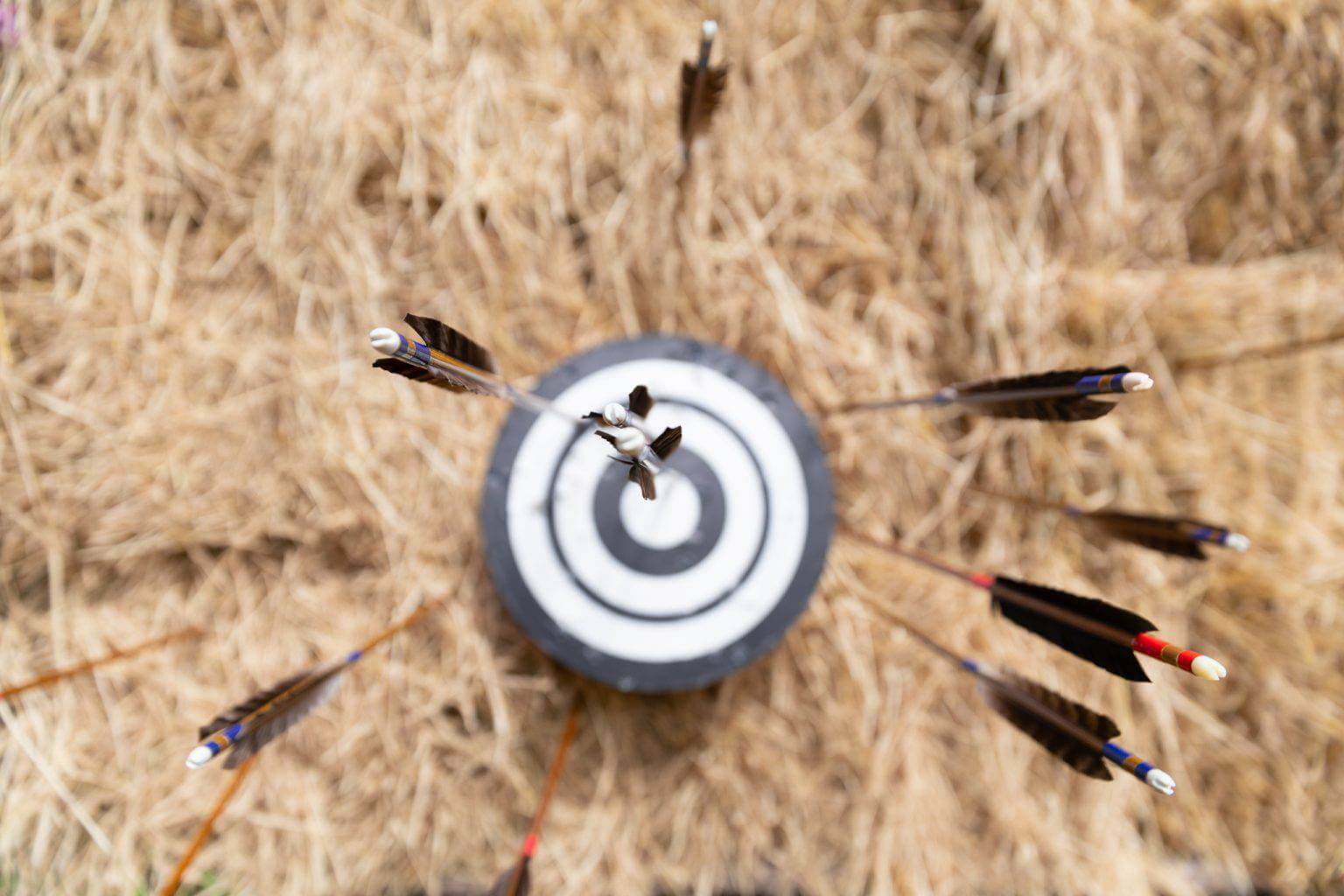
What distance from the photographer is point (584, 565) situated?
684 mm

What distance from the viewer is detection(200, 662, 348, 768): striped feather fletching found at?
53cm

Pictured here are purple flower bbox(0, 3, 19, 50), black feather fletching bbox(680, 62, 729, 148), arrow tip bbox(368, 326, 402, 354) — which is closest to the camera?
arrow tip bbox(368, 326, 402, 354)

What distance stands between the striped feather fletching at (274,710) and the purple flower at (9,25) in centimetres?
66

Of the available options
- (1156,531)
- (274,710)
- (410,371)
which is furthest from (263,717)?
(1156,531)

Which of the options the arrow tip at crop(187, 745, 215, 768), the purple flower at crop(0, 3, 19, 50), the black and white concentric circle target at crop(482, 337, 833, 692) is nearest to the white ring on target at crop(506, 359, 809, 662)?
the black and white concentric circle target at crop(482, 337, 833, 692)

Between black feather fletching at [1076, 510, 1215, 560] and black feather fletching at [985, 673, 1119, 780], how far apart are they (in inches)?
6.6

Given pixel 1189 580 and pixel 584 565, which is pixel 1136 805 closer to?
pixel 1189 580

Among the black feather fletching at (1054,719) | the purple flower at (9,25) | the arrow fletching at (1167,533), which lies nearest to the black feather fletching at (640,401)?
the black feather fletching at (1054,719)

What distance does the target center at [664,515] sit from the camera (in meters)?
0.66

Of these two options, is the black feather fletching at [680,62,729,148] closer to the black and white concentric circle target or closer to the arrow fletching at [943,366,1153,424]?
the black and white concentric circle target

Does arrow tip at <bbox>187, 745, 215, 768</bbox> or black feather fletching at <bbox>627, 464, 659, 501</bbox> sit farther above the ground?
black feather fletching at <bbox>627, 464, 659, 501</bbox>

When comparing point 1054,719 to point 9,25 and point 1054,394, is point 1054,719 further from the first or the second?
point 9,25

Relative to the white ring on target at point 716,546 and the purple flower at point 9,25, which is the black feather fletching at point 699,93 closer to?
the white ring on target at point 716,546

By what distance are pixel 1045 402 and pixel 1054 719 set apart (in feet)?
0.74
